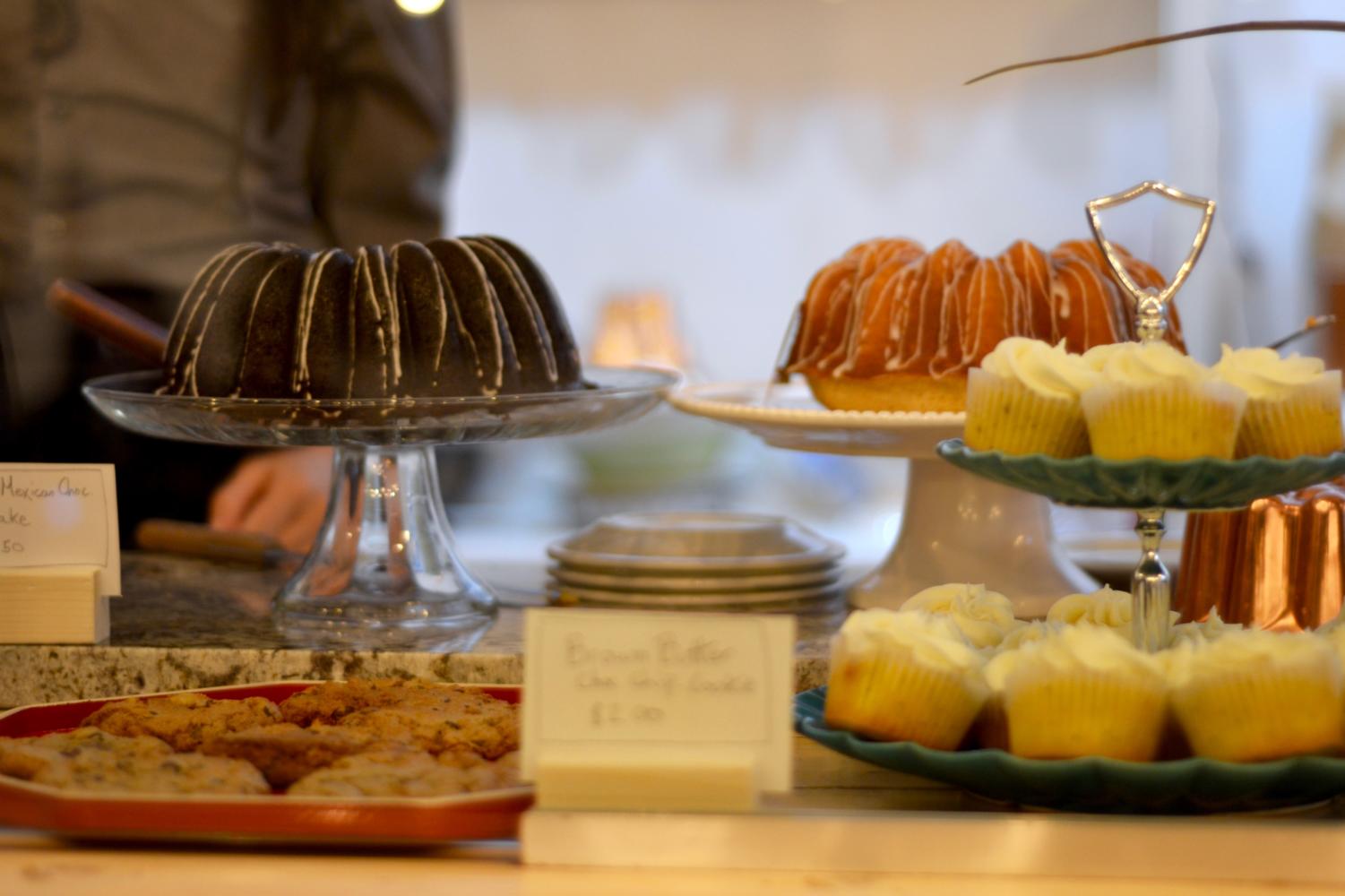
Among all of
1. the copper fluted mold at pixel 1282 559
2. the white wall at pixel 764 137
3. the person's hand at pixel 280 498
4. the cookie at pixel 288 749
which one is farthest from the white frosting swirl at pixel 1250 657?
the white wall at pixel 764 137

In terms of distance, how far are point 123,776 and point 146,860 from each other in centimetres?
5

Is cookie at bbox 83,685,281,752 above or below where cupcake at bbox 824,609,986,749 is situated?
below

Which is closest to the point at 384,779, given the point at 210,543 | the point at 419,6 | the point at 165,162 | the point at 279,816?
the point at 279,816

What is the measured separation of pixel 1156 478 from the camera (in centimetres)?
69

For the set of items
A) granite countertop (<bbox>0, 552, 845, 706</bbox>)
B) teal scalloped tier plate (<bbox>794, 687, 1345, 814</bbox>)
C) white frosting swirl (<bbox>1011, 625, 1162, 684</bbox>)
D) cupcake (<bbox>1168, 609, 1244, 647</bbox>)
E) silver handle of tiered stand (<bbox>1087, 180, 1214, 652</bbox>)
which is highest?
silver handle of tiered stand (<bbox>1087, 180, 1214, 652</bbox>)

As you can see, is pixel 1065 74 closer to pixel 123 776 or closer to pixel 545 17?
pixel 545 17

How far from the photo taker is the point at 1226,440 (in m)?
0.70

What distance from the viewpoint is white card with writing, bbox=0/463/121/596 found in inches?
39.4

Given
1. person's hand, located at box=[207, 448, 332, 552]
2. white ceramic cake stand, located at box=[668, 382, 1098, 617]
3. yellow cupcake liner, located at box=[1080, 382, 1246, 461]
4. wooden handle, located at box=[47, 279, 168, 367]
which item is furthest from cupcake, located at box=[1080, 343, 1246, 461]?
person's hand, located at box=[207, 448, 332, 552]

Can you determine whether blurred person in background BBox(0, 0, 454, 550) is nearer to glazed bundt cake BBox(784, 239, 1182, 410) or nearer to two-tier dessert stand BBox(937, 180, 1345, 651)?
glazed bundt cake BBox(784, 239, 1182, 410)

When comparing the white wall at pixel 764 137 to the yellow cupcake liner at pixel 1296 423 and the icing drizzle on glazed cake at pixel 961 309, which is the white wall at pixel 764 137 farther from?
the yellow cupcake liner at pixel 1296 423

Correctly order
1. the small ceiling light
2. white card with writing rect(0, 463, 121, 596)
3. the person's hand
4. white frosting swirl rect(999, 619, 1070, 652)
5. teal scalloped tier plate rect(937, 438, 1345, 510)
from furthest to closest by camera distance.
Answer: the small ceiling light < the person's hand < white card with writing rect(0, 463, 121, 596) < white frosting swirl rect(999, 619, 1070, 652) < teal scalloped tier plate rect(937, 438, 1345, 510)

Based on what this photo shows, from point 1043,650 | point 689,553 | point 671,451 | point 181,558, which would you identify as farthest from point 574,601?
point 671,451

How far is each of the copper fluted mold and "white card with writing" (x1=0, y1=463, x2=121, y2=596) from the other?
0.77 meters
